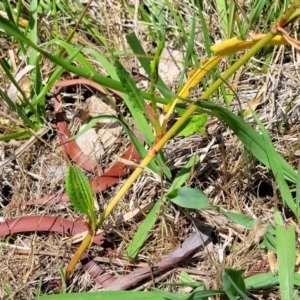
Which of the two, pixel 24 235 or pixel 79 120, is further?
pixel 79 120

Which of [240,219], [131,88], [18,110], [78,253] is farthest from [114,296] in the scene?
[18,110]

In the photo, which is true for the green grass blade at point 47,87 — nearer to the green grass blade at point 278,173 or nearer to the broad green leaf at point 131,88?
the broad green leaf at point 131,88

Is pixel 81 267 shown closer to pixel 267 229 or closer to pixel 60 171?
pixel 60 171

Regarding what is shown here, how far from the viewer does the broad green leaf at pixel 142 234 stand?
4.99 feet

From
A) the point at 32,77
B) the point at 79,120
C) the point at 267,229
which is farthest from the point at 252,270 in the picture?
the point at 32,77

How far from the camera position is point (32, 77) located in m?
1.80

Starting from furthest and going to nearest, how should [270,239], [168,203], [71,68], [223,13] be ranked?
[223,13], [168,203], [270,239], [71,68]

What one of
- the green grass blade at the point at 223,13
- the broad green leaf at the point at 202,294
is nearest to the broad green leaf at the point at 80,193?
the broad green leaf at the point at 202,294

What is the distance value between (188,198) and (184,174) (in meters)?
0.11

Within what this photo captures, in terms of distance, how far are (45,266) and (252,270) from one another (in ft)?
1.77

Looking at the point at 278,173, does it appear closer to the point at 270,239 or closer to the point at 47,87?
the point at 270,239

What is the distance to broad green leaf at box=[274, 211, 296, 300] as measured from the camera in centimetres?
134

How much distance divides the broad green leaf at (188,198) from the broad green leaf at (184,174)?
29mm

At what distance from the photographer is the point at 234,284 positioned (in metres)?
1.26
